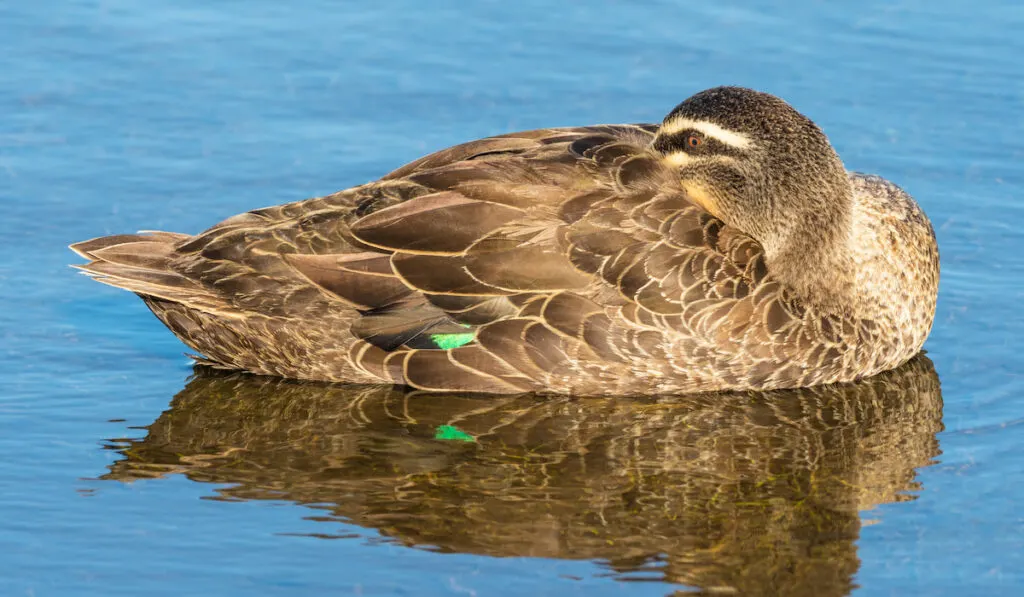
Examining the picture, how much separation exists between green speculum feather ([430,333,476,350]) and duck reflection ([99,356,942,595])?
16.8 inches

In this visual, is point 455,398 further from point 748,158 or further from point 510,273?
point 748,158

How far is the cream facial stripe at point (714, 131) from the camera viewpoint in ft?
35.4

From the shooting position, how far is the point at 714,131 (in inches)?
425

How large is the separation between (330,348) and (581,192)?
6.40 ft

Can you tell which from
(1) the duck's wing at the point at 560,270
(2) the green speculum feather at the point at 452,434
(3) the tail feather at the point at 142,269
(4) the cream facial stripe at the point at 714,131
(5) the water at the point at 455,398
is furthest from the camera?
(3) the tail feather at the point at 142,269

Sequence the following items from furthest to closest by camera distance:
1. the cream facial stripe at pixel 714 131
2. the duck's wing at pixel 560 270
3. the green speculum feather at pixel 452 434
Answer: the cream facial stripe at pixel 714 131, the duck's wing at pixel 560 270, the green speculum feather at pixel 452 434

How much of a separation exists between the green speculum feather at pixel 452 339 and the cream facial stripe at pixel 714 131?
1884 millimetres

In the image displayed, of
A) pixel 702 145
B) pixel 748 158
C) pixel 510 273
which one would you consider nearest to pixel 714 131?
pixel 702 145

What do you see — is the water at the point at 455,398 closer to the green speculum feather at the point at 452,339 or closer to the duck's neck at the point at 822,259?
the green speculum feather at the point at 452,339

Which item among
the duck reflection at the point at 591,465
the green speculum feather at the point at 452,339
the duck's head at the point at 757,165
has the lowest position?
the duck reflection at the point at 591,465

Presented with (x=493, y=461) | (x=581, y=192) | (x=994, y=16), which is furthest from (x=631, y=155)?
(x=994, y=16)

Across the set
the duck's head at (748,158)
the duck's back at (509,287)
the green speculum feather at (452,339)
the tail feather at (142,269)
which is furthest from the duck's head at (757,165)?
the tail feather at (142,269)

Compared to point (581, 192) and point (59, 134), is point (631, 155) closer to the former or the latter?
point (581, 192)

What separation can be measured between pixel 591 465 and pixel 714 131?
235 cm
